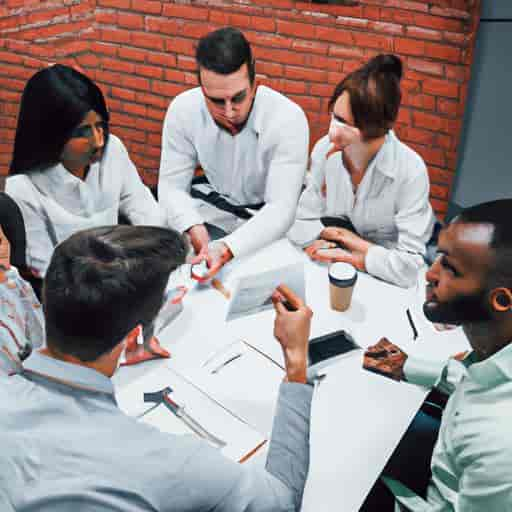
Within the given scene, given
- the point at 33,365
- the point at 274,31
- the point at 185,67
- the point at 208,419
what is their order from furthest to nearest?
the point at 185,67 → the point at 274,31 → the point at 208,419 → the point at 33,365

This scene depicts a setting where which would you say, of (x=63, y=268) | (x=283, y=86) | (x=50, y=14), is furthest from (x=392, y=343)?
(x=50, y=14)

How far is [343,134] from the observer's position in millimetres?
1856

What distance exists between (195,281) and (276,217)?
0.49 metres

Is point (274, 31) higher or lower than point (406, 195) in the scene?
higher

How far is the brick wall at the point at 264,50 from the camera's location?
2.58m

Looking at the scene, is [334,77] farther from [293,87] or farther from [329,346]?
[329,346]

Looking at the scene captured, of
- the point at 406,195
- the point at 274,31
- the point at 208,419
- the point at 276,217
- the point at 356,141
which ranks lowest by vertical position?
the point at 208,419

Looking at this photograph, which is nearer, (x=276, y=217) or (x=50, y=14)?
(x=276, y=217)

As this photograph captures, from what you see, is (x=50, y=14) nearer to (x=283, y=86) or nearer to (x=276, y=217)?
(x=283, y=86)

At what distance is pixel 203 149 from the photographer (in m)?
2.18

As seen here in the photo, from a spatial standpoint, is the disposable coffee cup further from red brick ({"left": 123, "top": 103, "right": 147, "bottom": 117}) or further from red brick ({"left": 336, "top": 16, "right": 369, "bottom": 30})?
red brick ({"left": 123, "top": 103, "right": 147, "bottom": 117})

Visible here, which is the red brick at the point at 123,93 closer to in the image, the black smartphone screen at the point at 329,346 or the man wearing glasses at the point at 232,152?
the man wearing glasses at the point at 232,152

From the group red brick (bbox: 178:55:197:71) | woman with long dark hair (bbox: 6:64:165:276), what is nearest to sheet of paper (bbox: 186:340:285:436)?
woman with long dark hair (bbox: 6:64:165:276)

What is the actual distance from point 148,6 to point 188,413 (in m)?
2.69
